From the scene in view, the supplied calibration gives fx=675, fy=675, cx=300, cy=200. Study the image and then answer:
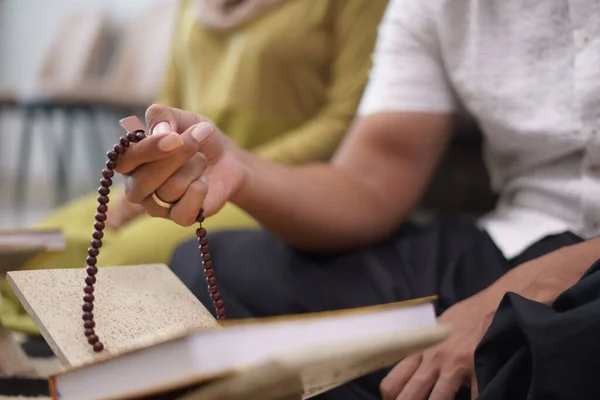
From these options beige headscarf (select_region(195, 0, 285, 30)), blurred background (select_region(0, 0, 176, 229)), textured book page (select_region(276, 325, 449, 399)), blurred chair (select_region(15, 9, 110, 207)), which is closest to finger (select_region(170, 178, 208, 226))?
textured book page (select_region(276, 325, 449, 399))

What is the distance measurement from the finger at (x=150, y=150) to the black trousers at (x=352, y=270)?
0.39ft

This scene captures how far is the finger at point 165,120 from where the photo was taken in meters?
0.36

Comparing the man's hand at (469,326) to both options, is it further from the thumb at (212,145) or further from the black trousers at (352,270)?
the thumb at (212,145)

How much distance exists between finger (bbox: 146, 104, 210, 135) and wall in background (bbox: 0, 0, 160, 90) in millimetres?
2717

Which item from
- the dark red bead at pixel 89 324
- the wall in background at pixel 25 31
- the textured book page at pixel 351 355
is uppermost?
the wall in background at pixel 25 31

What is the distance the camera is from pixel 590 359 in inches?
11.7

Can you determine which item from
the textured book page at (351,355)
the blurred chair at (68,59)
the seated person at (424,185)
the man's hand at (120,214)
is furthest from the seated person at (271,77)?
the blurred chair at (68,59)

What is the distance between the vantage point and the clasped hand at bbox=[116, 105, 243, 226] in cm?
34

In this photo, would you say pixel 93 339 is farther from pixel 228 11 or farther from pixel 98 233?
pixel 228 11

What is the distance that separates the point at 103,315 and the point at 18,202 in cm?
243

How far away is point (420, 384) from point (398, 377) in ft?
0.06

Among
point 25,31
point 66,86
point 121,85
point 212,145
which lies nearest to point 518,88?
point 212,145

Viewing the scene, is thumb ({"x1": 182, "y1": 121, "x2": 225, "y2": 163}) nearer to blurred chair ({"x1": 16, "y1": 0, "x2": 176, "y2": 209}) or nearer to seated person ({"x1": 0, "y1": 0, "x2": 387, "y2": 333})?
seated person ({"x1": 0, "y1": 0, "x2": 387, "y2": 333})

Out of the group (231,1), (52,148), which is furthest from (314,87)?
(52,148)
